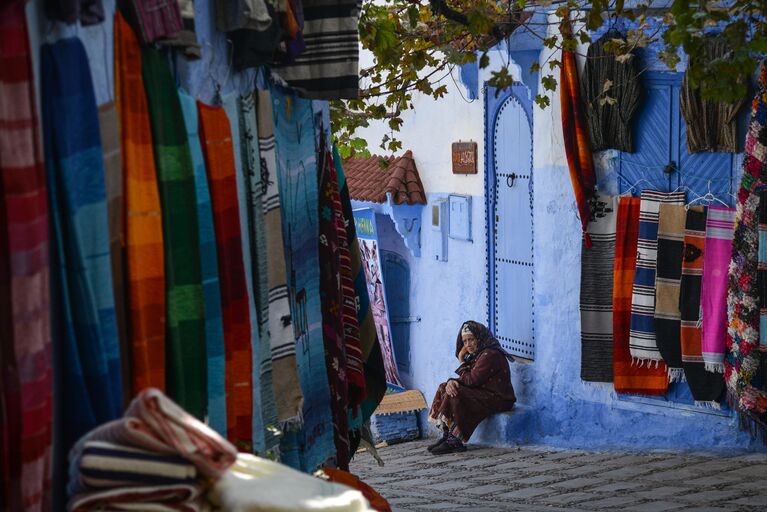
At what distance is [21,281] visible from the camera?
2.85 meters

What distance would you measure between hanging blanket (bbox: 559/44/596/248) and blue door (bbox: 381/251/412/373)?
454cm

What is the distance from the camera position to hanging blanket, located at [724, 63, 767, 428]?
845 cm

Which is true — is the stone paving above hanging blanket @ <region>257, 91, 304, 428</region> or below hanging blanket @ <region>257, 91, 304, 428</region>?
below

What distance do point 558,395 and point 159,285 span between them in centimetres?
791

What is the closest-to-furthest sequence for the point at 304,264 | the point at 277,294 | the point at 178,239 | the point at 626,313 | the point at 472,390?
the point at 178,239 < the point at 277,294 < the point at 304,264 < the point at 626,313 < the point at 472,390

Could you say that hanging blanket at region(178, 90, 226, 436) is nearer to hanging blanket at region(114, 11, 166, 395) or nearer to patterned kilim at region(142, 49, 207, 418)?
patterned kilim at region(142, 49, 207, 418)

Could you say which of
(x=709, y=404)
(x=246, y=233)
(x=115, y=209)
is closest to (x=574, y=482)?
(x=709, y=404)

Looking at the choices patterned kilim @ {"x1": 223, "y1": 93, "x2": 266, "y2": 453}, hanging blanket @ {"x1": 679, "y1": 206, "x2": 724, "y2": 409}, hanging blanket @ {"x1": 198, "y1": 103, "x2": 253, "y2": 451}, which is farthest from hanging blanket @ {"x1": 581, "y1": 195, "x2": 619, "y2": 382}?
hanging blanket @ {"x1": 198, "y1": 103, "x2": 253, "y2": 451}

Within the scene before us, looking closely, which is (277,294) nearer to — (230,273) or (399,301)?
(230,273)

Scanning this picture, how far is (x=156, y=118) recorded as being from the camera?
3.57 metres

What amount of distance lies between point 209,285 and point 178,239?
0.71ft

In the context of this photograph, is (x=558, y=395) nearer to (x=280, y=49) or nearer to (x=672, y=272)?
(x=672, y=272)

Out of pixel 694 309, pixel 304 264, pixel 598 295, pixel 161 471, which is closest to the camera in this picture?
pixel 161 471

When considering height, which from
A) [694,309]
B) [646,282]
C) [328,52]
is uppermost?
[328,52]
